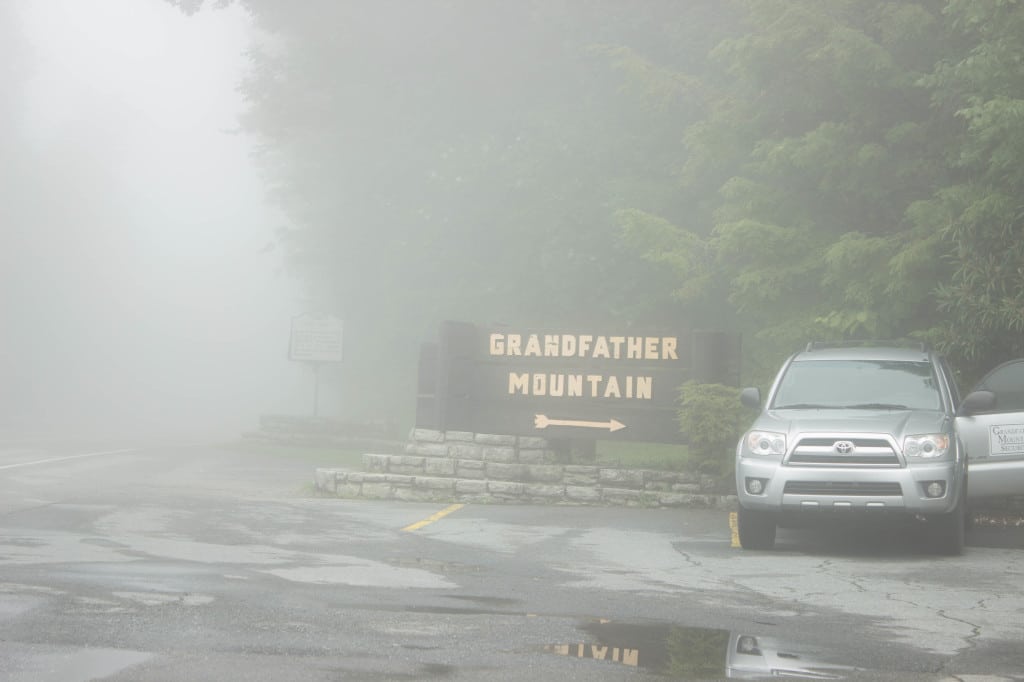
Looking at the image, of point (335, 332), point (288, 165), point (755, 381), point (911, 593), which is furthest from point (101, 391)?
point (911, 593)

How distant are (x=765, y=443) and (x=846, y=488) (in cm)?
83

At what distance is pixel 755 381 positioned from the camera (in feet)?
66.6

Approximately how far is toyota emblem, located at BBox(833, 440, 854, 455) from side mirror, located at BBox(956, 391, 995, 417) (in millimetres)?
1631

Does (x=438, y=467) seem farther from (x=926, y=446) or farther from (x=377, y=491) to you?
(x=926, y=446)

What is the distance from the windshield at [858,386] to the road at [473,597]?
4.38 feet

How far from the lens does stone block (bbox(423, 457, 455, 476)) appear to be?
17.7 metres

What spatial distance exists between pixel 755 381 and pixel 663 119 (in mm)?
9022

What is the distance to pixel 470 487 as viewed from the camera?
56.7 feet

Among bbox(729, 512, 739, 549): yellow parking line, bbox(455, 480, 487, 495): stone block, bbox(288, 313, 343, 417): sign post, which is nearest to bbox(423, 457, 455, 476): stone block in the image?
bbox(455, 480, 487, 495): stone block

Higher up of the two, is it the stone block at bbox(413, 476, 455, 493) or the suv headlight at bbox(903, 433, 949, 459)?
the suv headlight at bbox(903, 433, 949, 459)

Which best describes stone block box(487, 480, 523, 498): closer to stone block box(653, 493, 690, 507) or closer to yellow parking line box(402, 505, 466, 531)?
yellow parking line box(402, 505, 466, 531)

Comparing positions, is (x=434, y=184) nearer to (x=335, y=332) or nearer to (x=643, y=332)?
(x=335, y=332)

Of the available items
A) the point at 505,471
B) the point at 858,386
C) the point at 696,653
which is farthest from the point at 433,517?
the point at 696,653

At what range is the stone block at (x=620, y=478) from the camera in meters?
17.0
